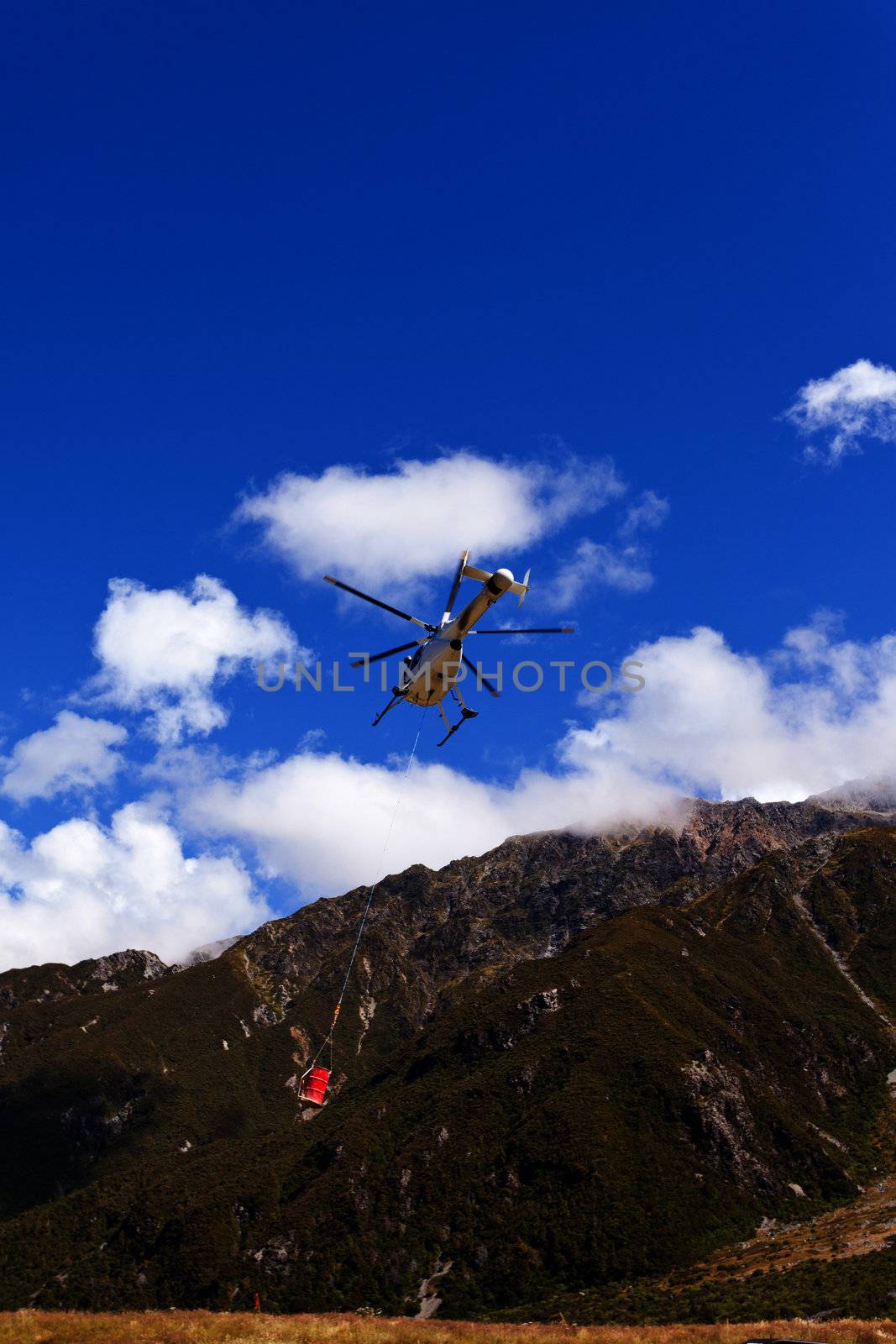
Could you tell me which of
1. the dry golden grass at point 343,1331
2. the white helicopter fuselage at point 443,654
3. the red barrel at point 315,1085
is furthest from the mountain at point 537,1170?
the white helicopter fuselage at point 443,654

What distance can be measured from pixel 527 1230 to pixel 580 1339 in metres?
95.3

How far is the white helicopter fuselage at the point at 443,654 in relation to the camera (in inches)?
1577

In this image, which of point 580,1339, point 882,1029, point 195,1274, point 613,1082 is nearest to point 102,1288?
point 195,1274

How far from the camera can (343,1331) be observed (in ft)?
107

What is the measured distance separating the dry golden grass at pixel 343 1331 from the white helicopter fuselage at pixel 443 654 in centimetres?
2762

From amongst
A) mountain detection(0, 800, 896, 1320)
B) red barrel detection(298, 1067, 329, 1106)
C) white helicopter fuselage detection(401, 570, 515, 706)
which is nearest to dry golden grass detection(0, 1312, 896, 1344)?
red barrel detection(298, 1067, 329, 1106)

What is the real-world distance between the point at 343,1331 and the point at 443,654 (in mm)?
28346

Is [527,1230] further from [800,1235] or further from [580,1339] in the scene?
[580,1339]

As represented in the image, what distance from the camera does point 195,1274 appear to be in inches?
4793

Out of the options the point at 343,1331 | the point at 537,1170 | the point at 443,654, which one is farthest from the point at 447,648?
the point at 537,1170

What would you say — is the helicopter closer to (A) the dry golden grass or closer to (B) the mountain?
(A) the dry golden grass

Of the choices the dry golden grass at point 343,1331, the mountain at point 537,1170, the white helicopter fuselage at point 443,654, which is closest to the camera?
the dry golden grass at point 343,1331

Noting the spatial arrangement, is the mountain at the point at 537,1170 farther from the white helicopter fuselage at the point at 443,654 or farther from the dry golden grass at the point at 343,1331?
the white helicopter fuselage at the point at 443,654

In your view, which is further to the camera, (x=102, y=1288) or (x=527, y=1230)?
(x=102, y=1288)
